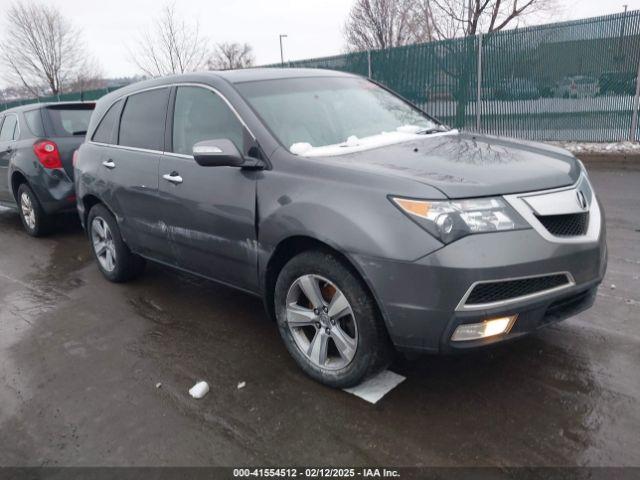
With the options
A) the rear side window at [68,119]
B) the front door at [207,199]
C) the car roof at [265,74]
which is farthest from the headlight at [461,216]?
the rear side window at [68,119]

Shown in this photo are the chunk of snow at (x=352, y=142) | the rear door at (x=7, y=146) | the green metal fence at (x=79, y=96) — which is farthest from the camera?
the green metal fence at (x=79, y=96)

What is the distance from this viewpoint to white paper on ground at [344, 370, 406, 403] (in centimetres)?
285

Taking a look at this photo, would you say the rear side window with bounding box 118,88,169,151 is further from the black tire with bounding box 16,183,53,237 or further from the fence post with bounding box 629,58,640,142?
the fence post with bounding box 629,58,640,142

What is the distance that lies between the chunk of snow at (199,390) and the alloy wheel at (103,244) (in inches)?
86.1

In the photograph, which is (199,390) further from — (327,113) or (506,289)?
(327,113)

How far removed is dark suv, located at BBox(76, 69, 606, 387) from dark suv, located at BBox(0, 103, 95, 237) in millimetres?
2702

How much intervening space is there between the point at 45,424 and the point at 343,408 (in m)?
1.64

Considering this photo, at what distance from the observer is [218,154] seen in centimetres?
304

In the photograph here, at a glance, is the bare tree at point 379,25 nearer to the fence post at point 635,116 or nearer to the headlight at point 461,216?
the fence post at point 635,116

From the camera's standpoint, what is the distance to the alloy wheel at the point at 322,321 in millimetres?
2785

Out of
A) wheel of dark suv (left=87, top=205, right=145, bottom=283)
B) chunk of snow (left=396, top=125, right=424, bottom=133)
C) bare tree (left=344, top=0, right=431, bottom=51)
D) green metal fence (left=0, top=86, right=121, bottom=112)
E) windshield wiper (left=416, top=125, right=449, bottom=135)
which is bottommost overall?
wheel of dark suv (left=87, top=205, right=145, bottom=283)

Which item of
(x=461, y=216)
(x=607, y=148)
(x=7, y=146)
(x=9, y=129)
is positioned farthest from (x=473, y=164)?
(x=607, y=148)

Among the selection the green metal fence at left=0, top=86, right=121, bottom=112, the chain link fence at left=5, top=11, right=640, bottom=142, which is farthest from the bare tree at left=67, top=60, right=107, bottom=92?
the chain link fence at left=5, top=11, right=640, bottom=142

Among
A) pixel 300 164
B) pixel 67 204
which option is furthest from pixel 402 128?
pixel 67 204
